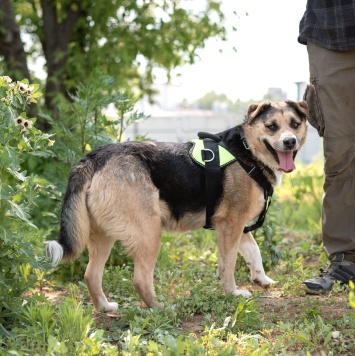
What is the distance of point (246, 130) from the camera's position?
4.95 meters

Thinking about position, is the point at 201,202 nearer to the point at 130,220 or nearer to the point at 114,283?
the point at 130,220

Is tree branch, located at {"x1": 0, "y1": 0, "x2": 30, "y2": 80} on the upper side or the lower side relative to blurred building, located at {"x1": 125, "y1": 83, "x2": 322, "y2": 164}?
upper

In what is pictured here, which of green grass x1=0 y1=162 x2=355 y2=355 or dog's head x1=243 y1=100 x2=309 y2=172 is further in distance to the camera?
dog's head x1=243 y1=100 x2=309 y2=172

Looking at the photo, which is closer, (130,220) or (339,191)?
(130,220)

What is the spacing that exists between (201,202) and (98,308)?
1065 mm

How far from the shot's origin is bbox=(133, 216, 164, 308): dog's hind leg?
441 centimetres

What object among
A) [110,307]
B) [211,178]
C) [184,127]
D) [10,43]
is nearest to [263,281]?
[211,178]

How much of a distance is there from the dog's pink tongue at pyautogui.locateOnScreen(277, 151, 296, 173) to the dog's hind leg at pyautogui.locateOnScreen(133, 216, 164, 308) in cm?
103

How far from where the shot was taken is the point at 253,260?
203 inches

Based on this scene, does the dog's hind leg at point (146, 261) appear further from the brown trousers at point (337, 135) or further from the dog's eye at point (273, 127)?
the brown trousers at point (337, 135)

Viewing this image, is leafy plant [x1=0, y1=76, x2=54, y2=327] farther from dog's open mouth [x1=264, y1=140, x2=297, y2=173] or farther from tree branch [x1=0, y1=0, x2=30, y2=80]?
tree branch [x1=0, y1=0, x2=30, y2=80]

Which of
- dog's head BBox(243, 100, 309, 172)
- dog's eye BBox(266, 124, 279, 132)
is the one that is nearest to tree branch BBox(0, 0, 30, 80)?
dog's head BBox(243, 100, 309, 172)

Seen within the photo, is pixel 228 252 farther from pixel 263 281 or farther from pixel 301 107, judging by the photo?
pixel 301 107

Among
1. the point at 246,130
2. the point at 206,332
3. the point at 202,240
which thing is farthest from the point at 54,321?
the point at 202,240
